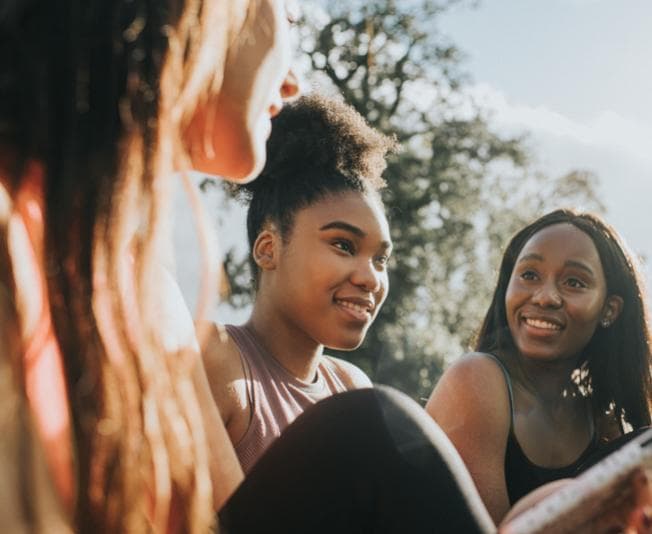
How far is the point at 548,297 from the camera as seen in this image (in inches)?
123

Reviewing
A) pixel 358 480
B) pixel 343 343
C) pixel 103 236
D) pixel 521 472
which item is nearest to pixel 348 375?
pixel 343 343

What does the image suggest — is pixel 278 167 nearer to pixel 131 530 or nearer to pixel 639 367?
pixel 639 367

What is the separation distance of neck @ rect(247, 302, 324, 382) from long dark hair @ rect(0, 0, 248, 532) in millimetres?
1530

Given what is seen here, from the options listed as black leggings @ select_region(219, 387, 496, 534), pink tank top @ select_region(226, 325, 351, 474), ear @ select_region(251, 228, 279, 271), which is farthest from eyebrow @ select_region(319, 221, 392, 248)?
black leggings @ select_region(219, 387, 496, 534)

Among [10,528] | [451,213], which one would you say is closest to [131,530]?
[10,528]

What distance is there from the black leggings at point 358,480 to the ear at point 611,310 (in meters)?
2.10

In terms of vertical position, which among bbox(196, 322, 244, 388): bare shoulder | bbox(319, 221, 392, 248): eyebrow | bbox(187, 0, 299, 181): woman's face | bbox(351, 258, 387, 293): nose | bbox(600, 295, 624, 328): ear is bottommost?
bbox(600, 295, 624, 328): ear

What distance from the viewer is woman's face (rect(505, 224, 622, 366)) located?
3.12 meters

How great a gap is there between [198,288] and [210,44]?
15.8 inches

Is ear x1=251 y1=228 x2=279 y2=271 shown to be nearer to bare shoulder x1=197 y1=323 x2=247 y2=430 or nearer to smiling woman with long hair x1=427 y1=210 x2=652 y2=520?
bare shoulder x1=197 y1=323 x2=247 y2=430

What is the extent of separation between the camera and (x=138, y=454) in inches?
41.2

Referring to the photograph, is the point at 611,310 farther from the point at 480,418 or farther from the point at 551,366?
the point at 480,418

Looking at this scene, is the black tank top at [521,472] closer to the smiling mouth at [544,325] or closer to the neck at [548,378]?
the neck at [548,378]

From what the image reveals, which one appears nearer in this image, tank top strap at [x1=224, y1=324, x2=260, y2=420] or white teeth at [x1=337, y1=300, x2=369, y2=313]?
tank top strap at [x1=224, y1=324, x2=260, y2=420]
